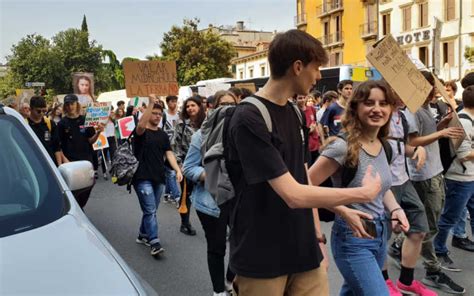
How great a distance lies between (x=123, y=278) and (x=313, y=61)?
3.98 feet

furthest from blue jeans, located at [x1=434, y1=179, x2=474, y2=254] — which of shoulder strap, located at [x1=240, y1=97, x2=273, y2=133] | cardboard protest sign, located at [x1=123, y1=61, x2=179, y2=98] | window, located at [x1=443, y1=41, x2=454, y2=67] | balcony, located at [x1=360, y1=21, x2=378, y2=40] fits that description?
balcony, located at [x1=360, y1=21, x2=378, y2=40]

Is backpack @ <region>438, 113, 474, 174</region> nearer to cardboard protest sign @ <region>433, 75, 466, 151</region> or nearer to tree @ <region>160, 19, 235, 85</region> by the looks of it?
cardboard protest sign @ <region>433, 75, 466, 151</region>

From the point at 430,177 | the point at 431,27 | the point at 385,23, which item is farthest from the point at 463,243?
the point at 385,23

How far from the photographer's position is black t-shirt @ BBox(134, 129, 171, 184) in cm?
576

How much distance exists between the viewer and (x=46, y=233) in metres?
2.32

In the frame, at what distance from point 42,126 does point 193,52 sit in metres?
37.7

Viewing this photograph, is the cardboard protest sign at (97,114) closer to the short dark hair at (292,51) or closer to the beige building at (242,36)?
the short dark hair at (292,51)

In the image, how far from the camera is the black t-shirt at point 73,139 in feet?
22.5

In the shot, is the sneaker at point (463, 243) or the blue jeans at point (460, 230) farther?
the blue jeans at point (460, 230)

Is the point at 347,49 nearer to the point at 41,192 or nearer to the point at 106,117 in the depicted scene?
the point at 106,117

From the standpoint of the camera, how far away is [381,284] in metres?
2.87

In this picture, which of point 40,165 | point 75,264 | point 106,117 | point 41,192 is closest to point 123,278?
point 75,264

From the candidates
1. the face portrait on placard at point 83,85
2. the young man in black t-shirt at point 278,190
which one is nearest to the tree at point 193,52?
the face portrait on placard at point 83,85

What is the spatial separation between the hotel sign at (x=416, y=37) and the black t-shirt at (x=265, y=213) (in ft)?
127
